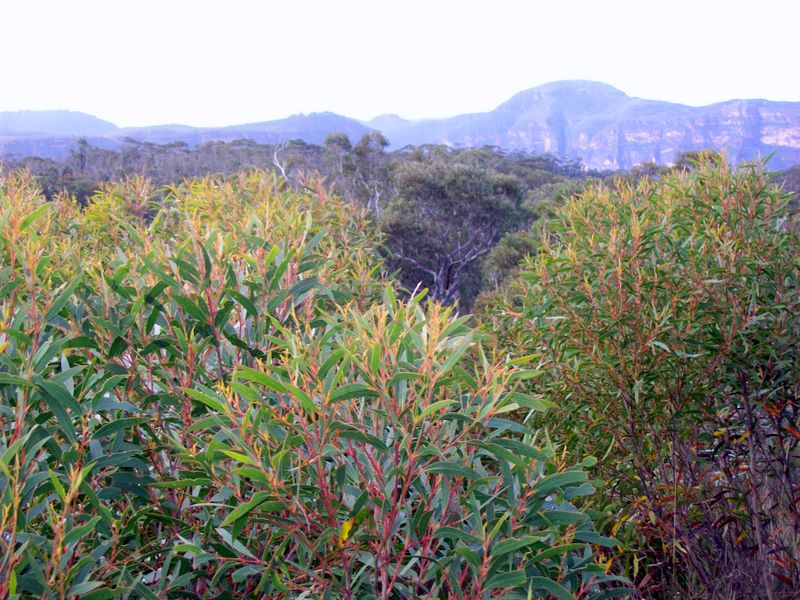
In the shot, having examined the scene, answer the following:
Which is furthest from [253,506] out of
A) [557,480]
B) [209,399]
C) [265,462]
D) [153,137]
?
[153,137]

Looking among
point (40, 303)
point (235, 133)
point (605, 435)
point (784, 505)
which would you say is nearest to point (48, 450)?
point (40, 303)

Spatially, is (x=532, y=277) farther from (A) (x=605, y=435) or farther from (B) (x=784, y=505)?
(B) (x=784, y=505)

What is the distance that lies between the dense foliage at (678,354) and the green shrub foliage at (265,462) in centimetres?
144

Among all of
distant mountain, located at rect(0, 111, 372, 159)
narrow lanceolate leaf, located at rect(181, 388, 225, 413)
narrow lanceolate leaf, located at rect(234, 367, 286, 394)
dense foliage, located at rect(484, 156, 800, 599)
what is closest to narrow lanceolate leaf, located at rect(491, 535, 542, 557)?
narrow lanceolate leaf, located at rect(234, 367, 286, 394)

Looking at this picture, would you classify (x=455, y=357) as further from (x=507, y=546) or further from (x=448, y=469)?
(x=507, y=546)

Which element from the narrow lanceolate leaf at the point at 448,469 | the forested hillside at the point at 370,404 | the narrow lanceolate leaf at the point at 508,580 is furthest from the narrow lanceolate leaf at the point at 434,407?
the narrow lanceolate leaf at the point at 508,580

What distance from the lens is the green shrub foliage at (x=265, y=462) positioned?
1554mm

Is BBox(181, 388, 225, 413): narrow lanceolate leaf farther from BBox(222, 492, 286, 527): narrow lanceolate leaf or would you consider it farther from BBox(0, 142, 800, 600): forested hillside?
BBox(222, 492, 286, 527): narrow lanceolate leaf

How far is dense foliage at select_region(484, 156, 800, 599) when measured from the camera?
10.8 ft

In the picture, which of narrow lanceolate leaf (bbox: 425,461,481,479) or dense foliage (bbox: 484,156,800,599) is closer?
narrow lanceolate leaf (bbox: 425,461,481,479)

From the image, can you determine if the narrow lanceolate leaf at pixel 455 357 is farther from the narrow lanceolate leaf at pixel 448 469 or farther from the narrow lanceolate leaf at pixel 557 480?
the narrow lanceolate leaf at pixel 557 480

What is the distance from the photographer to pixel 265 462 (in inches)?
64.1

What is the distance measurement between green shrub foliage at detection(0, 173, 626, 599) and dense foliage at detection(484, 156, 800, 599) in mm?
1439

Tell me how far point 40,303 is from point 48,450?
814 millimetres
